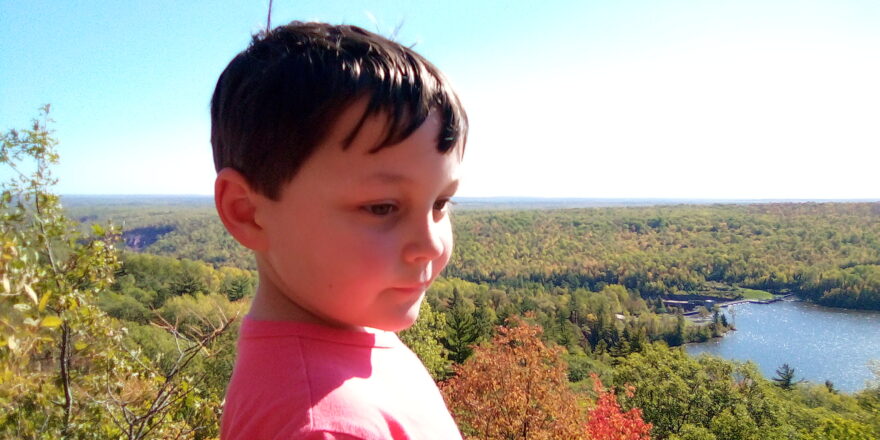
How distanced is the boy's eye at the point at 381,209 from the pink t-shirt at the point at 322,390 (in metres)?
0.23

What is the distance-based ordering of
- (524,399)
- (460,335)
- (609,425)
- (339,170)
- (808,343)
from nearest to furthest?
(339,170), (524,399), (609,425), (460,335), (808,343)

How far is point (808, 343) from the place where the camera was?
145 feet

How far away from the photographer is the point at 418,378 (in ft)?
3.39

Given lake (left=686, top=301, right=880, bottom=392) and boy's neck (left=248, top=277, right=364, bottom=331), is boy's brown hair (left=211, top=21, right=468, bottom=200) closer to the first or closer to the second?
boy's neck (left=248, top=277, right=364, bottom=331)

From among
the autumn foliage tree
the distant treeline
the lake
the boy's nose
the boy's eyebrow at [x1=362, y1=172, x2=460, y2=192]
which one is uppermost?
the boy's eyebrow at [x1=362, y1=172, x2=460, y2=192]

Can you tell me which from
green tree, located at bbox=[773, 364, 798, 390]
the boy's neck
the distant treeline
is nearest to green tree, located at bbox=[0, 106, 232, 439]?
the boy's neck

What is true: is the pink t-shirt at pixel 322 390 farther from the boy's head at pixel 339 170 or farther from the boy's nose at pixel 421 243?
the boy's nose at pixel 421 243

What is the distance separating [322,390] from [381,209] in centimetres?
29

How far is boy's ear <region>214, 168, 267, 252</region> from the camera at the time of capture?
2.80 feet

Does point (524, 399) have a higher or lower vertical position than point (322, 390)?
lower

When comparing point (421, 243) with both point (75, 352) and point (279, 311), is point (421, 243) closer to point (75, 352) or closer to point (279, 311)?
point (279, 311)

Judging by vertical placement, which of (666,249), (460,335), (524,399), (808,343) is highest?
(524,399)

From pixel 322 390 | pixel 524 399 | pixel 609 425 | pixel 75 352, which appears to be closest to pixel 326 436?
pixel 322 390

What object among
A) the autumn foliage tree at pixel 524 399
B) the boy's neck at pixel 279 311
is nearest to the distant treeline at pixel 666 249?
the autumn foliage tree at pixel 524 399
